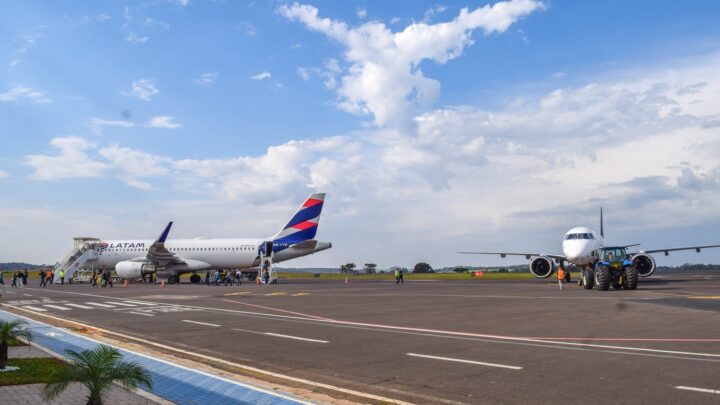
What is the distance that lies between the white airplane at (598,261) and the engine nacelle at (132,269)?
32480 millimetres

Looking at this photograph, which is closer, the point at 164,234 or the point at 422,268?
the point at 164,234

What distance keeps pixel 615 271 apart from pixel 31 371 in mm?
29715

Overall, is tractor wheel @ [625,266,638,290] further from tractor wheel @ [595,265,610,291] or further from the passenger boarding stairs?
the passenger boarding stairs

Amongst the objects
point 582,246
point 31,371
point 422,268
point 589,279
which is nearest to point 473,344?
point 31,371

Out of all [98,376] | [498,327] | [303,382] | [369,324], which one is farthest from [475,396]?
[369,324]

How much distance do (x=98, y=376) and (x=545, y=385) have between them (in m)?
6.18

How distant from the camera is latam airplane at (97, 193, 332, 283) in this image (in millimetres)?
53312

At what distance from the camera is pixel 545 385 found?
27.5ft

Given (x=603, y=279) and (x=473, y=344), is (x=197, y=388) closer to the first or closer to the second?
(x=473, y=344)

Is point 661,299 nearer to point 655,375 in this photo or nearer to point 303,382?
point 655,375

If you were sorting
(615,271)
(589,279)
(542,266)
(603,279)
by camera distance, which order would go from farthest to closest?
(542,266) → (589,279) → (615,271) → (603,279)

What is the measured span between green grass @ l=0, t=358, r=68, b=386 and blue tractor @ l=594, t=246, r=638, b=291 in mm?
26937

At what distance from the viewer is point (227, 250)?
5566cm

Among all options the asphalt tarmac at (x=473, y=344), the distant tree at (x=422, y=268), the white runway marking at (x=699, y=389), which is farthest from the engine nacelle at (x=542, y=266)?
the distant tree at (x=422, y=268)
